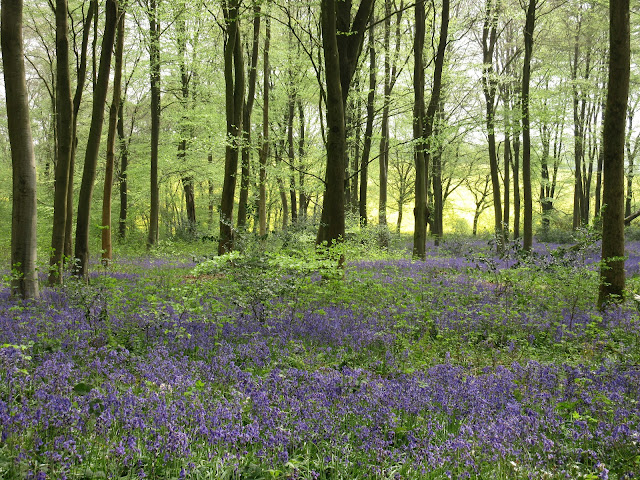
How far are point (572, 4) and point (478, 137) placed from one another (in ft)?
45.3

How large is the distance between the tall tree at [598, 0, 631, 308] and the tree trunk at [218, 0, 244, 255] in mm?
8605

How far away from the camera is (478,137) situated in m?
35.7

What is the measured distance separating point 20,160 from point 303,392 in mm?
6798

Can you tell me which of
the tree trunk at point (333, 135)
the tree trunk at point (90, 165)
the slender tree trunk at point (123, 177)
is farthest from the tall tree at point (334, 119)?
the slender tree trunk at point (123, 177)

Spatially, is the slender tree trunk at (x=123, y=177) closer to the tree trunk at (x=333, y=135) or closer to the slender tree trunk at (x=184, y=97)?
the slender tree trunk at (x=184, y=97)

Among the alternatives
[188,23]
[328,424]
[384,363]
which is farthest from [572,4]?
[328,424]

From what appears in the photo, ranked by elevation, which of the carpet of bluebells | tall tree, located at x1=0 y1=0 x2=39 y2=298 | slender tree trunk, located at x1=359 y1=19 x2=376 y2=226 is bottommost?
the carpet of bluebells

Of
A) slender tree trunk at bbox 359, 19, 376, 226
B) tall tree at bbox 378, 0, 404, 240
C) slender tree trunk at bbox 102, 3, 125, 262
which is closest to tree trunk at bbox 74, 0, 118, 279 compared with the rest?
slender tree trunk at bbox 102, 3, 125, 262

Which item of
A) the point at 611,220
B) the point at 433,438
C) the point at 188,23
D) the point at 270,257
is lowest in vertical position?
the point at 433,438

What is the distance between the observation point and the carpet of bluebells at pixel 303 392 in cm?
289

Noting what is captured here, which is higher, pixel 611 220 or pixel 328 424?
pixel 611 220

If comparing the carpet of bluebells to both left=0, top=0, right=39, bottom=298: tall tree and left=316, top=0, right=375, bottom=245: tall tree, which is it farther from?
left=316, top=0, right=375, bottom=245: tall tree

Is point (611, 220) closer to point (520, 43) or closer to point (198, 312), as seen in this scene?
point (198, 312)

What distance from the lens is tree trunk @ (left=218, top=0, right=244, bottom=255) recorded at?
12.7 meters
